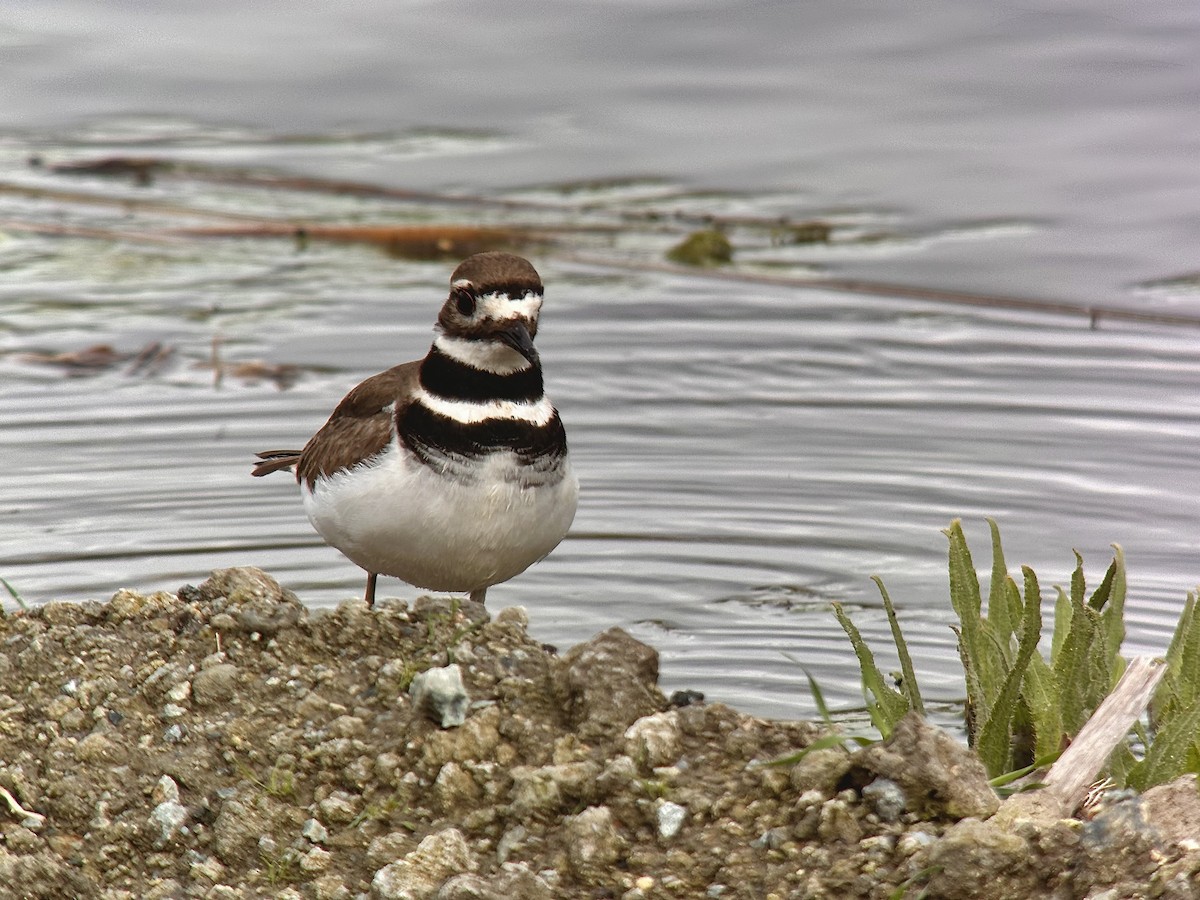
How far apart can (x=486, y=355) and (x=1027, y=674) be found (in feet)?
6.68

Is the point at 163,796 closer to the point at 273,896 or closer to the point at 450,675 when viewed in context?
the point at 273,896

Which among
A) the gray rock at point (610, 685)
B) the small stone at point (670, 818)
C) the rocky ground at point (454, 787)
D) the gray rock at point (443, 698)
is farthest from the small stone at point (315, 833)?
the small stone at point (670, 818)

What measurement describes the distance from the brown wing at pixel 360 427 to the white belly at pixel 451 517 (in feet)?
0.41

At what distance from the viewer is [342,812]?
420 centimetres

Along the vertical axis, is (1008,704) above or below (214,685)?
above

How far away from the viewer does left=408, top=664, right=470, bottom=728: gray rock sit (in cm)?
437

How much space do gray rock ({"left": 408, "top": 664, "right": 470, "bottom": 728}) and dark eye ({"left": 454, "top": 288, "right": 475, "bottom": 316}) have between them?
159 cm

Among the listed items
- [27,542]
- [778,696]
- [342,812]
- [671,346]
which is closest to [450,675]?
[342,812]

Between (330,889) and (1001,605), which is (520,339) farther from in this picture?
(330,889)

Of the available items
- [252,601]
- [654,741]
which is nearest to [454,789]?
[654,741]

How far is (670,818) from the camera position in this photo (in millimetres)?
4047

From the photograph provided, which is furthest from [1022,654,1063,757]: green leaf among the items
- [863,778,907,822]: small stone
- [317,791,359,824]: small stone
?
[317,791,359,824]: small stone

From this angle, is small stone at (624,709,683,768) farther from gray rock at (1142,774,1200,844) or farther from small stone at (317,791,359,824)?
gray rock at (1142,774,1200,844)

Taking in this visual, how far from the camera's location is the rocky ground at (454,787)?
3.85 metres
